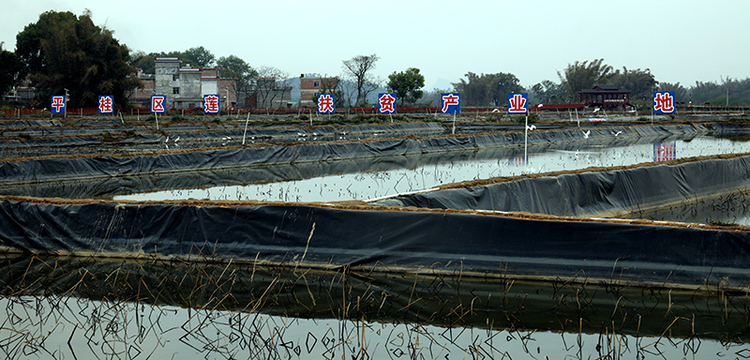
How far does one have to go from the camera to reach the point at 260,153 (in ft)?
79.0

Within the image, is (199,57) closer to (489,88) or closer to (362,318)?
(489,88)

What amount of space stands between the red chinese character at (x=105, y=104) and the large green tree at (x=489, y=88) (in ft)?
281

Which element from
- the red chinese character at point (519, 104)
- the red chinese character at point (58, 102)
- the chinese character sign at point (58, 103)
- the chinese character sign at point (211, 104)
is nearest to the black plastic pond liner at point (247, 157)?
the red chinese character at point (519, 104)

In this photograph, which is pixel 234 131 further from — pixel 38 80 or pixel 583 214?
pixel 38 80

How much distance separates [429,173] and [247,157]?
25.6ft

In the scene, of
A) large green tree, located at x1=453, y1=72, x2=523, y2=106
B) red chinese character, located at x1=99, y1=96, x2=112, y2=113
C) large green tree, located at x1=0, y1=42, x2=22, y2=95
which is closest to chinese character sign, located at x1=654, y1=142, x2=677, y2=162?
red chinese character, located at x1=99, y1=96, x2=112, y2=113

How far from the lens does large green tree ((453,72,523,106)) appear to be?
121m

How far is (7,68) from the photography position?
64.7 meters

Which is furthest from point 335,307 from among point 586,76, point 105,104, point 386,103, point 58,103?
point 586,76

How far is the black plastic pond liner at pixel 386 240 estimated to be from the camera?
26.6 ft

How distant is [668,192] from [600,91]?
70.9 meters

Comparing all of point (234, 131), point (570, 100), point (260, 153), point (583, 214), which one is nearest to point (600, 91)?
point (570, 100)

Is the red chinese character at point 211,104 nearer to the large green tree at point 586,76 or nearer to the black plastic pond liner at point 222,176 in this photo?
the black plastic pond liner at point 222,176

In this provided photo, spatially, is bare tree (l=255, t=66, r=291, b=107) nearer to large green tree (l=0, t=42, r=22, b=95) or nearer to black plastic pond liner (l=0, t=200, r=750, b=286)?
large green tree (l=0, t=42, r=22, b=95)
